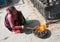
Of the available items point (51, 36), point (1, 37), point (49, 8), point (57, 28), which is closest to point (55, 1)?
point (49, 8)

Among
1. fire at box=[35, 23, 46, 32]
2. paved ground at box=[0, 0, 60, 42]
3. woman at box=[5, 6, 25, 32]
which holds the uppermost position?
woman at box=[5, 6, 25, 32]

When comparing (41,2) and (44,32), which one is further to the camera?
(41,2)

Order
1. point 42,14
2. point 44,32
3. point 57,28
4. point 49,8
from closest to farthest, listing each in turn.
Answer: point 44,32
point 57,28
point 49,8
point 42,14

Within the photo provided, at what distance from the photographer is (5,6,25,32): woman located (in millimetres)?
5066

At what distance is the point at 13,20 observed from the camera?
512 cm

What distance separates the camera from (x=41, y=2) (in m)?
6.02

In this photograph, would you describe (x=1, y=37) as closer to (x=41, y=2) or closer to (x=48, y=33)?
(x=48, y=33)

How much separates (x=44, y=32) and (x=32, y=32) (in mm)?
415

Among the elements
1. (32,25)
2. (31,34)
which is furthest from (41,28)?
(32,25)

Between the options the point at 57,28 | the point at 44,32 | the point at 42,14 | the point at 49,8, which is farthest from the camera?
the point at 42,14

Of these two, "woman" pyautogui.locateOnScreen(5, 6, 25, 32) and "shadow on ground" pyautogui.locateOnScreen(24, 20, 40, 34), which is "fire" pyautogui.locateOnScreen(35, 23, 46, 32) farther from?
"woman" pyautogui.locateOnScreen(5, 6, 25, 32)

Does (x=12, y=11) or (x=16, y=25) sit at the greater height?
(x=12, y=11)

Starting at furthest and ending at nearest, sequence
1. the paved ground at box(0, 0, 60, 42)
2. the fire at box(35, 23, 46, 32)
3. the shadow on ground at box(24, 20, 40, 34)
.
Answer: the shadow on ground at box(24, 20, 40, 34) < the fire at box(35, 23, 46, 32) < the paved ground at box(0, 0, 60, 42)

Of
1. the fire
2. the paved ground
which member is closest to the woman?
the paved ground
